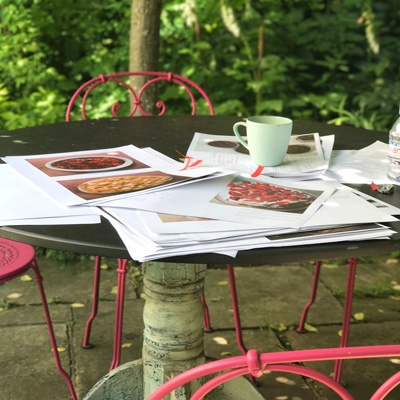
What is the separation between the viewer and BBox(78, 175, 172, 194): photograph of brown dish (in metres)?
1.50

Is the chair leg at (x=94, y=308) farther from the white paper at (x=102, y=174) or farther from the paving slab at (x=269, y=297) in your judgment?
the white paper at (x=102, y=174)

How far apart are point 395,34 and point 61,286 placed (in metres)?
3.20

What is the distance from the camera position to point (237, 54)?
4.78m

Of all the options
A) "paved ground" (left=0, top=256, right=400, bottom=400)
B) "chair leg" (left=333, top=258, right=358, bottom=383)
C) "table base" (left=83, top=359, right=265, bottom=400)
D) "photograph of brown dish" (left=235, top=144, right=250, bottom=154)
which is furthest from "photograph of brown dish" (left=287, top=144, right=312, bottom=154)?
"paved ground" (left=0, top=256, right=400, bottom=400)

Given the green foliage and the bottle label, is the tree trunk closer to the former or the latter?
the green foliage

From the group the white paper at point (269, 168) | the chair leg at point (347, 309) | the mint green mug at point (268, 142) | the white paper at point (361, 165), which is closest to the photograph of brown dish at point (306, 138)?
the white paper at point (269, 168)

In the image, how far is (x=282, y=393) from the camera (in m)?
2.42

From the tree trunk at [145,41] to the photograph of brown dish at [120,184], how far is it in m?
1.91

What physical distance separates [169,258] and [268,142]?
60 cm

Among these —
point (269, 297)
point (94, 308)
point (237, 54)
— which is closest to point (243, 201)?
point (94, 308)

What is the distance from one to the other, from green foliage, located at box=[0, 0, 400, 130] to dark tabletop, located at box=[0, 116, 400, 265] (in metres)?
1.93

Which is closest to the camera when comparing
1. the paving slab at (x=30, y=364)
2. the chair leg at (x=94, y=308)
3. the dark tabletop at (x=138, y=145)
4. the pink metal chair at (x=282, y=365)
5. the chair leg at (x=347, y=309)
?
the pink metal chair at (x=282, y=365)

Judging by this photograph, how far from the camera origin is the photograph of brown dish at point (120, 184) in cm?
150

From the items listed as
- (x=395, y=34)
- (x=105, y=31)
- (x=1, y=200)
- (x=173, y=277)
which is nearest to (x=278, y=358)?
(x=1, y=200)
